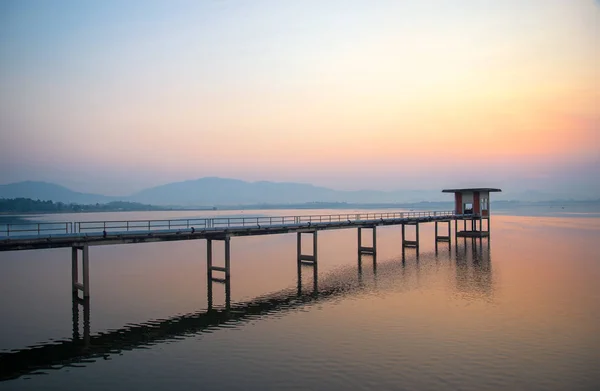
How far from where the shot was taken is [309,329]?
78.5ft

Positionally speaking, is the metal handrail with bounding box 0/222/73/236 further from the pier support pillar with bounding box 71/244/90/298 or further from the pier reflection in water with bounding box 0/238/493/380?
the pier reflection in water with bounding box 0/238/493/380

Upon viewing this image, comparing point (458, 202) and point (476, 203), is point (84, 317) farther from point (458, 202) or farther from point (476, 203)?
point (476, 203)

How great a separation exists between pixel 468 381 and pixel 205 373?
9547 millimetres

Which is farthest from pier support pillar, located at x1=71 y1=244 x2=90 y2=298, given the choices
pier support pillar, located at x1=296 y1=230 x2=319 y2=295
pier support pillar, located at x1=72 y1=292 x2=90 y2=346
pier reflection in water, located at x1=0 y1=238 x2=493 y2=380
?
pier support pillar, located at x1=296 y1=230 x2=319 y2=295

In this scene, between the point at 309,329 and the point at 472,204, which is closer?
the point at 309,329

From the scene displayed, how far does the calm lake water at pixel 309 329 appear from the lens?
1786 cm

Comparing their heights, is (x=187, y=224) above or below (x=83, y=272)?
above

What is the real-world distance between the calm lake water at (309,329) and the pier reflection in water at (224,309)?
0.11 meters

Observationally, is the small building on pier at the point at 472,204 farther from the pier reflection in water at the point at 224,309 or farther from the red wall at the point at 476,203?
the pier reflection in water at the point at 224,309

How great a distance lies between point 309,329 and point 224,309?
270 inches

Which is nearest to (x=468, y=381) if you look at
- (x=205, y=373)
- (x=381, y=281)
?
(x=205, y=373)

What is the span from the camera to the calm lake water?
17859 millimetres

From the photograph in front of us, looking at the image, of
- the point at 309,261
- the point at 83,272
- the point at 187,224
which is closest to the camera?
the point at 83,272

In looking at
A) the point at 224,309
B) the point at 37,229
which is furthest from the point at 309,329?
the point at 37,229
